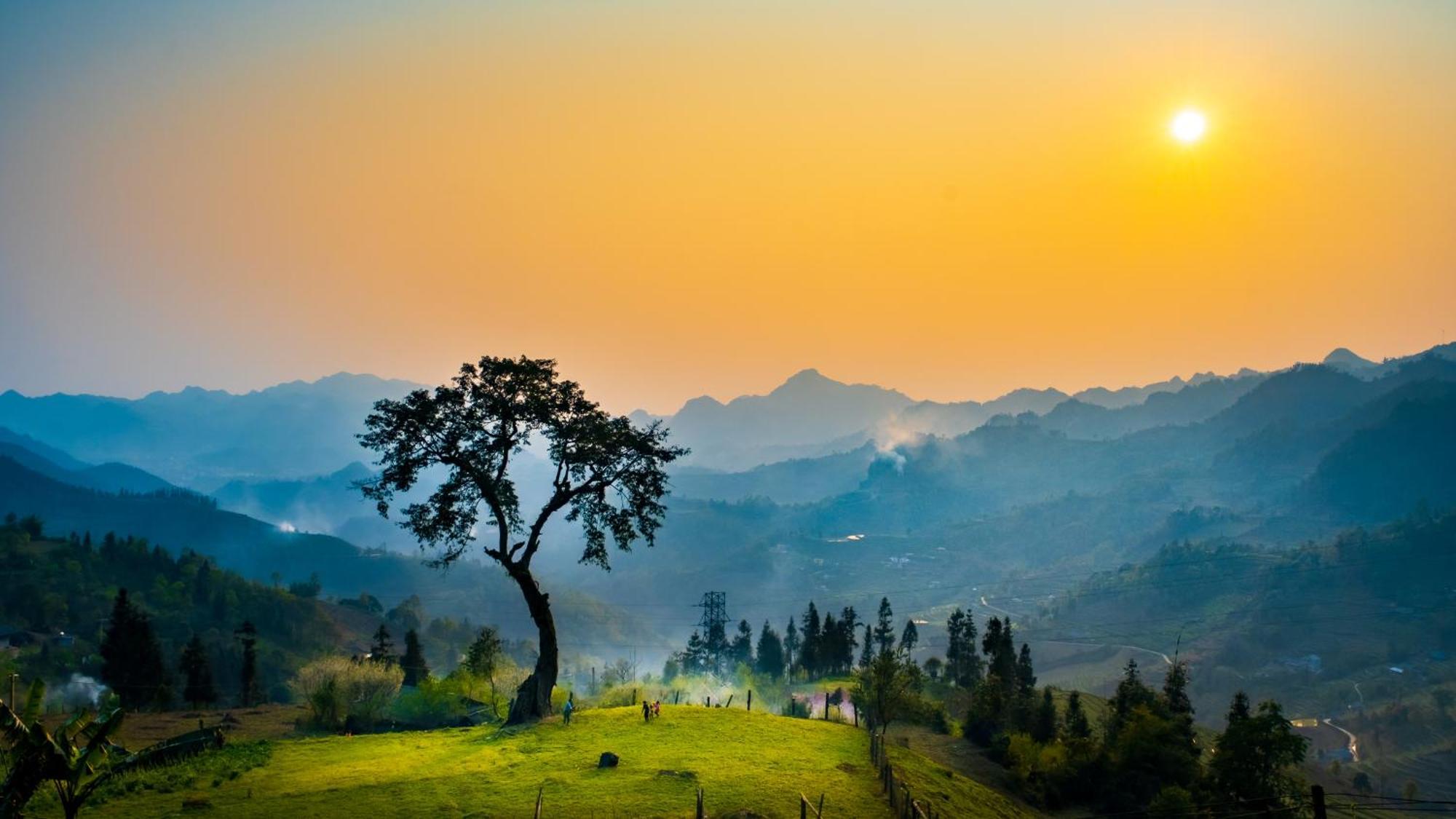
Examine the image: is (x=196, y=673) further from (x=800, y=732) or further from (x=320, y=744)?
(x=800, y=732)

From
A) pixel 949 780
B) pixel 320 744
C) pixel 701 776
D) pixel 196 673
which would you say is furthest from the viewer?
pixel 196 673

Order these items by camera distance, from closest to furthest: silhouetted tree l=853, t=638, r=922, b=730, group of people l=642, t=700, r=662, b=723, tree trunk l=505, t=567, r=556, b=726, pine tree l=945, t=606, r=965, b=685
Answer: tree trunk l=505, t=567, r=556, b=726 < group of people l=642, t=700, r=662, b=723 < silhouetted tree l=853, t=638, r=922, b=730 < pine tree l=945, t=606, r=965, b=685

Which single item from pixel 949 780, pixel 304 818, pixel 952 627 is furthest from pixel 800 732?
pixel 952 627

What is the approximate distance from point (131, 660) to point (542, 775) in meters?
112

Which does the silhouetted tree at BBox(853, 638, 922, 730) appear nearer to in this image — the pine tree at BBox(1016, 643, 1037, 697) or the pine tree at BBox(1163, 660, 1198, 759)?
the pine tree at BBox(1163, 660, 1198, 759)

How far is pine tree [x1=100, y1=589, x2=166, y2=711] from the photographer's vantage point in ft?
406

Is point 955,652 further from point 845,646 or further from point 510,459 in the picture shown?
point 510,459

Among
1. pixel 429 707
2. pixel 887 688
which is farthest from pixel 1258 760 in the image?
pixel 429 707

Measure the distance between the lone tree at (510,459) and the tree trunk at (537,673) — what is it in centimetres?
7

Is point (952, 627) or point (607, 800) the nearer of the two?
point (607, 800)

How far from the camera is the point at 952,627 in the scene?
180625 mm

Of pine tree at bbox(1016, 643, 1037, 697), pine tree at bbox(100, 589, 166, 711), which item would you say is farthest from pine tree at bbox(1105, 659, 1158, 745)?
pine tree at bbox(100, 589, 166, 711)

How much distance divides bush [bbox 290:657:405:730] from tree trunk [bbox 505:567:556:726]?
19.4 m

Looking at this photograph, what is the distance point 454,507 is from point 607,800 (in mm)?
25237
